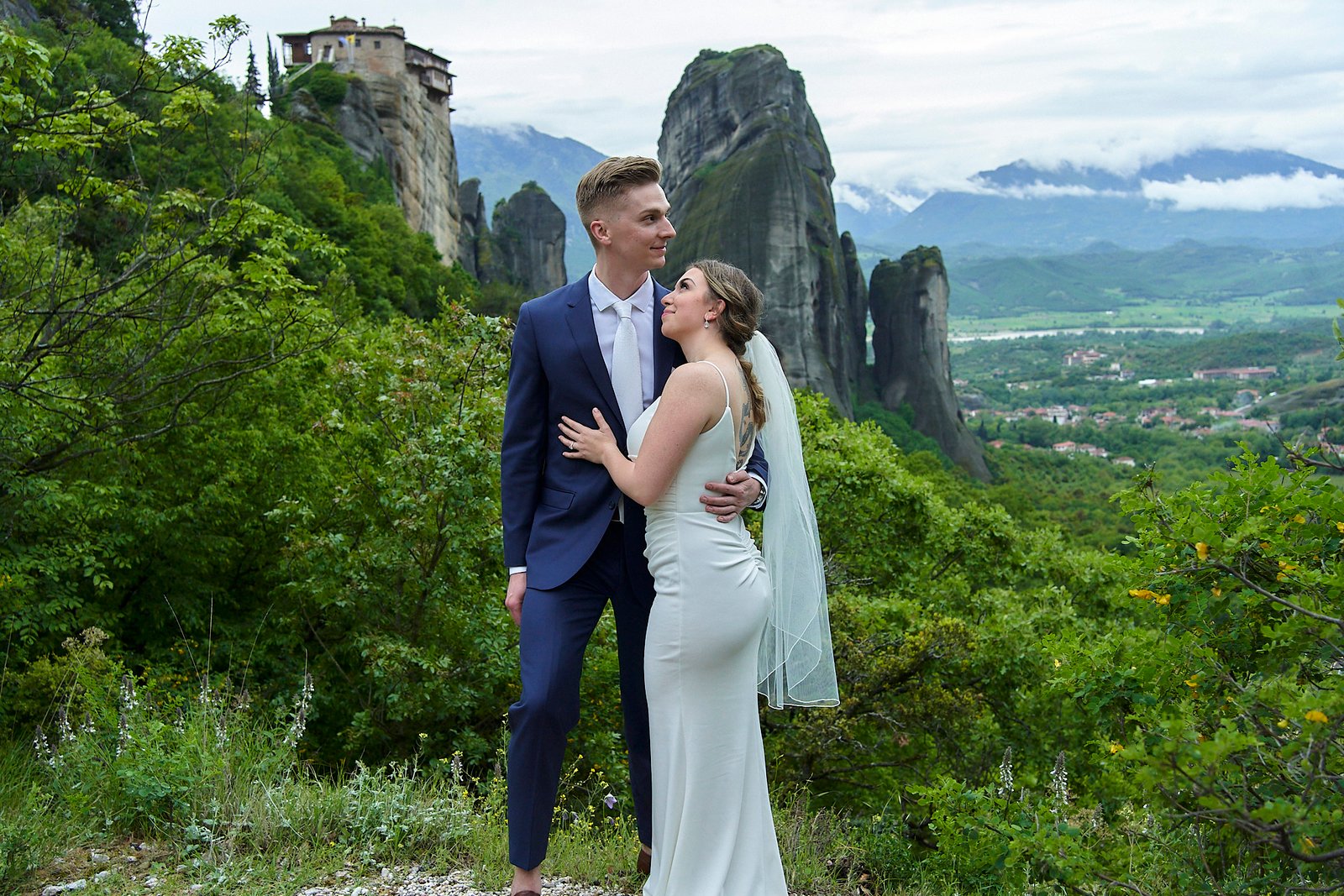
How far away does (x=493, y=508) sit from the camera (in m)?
6.68

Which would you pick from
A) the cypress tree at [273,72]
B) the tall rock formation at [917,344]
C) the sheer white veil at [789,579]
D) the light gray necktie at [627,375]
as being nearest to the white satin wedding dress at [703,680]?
the light gray necktie at [627,375]

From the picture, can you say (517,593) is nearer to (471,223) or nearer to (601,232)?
(601,232)

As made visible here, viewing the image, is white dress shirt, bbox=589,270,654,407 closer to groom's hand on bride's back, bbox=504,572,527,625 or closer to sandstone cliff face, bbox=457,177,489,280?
groom's hand on bride's back, bbox=504,572,527,625

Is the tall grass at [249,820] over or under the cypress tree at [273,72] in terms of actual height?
under

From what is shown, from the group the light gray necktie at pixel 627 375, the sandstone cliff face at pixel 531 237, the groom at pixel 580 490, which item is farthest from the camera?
the sandstone cliff face at pixel 531 237

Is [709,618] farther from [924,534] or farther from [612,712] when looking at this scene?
[924,534]

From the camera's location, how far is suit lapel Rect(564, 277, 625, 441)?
3.54 metres

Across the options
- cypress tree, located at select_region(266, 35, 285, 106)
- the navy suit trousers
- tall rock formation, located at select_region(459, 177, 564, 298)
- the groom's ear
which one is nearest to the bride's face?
the groom's ear

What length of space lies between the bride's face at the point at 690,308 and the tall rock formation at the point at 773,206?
2523 inches

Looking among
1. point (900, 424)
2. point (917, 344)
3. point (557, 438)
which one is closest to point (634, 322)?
point (557, 438)

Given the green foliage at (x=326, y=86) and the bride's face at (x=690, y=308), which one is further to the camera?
the green foliage at (x=326, y=86)

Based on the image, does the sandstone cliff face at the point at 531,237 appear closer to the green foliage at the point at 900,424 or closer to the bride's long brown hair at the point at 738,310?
the green foliage at the point at 900,424

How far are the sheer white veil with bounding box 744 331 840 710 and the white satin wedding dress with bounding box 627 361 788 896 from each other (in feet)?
1.13

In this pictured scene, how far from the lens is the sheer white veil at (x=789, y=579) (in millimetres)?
3781
